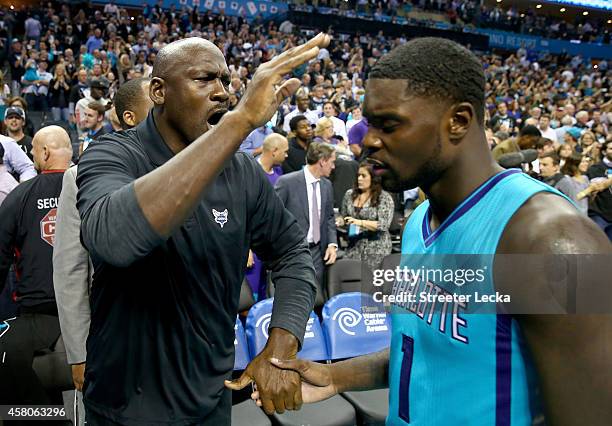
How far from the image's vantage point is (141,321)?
1.69 meters

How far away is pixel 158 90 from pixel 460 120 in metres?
0.96

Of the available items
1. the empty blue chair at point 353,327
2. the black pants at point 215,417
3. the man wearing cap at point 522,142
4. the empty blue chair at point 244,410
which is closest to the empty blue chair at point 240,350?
the empty blue chair at point 244,410

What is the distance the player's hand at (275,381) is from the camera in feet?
5.46

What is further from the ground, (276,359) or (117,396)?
(276,359)

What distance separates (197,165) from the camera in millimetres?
1205

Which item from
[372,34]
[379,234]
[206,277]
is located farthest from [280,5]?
[206,277]

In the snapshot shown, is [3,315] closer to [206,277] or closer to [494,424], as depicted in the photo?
[206,277]

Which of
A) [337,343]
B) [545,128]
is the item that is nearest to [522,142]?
[545,128]

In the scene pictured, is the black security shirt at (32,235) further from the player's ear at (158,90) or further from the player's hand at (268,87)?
the player's hand at (268,87)

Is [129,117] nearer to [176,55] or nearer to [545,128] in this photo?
[176,55]

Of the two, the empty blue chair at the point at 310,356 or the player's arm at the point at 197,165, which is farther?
the empty blue chair at the point at 310,356

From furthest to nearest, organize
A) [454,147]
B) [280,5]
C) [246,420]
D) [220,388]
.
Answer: [280,5] < [246,420] < [220,388] < [454,147]

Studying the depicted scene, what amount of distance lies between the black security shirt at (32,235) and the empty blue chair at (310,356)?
1.26 metres

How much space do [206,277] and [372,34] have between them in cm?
2377
